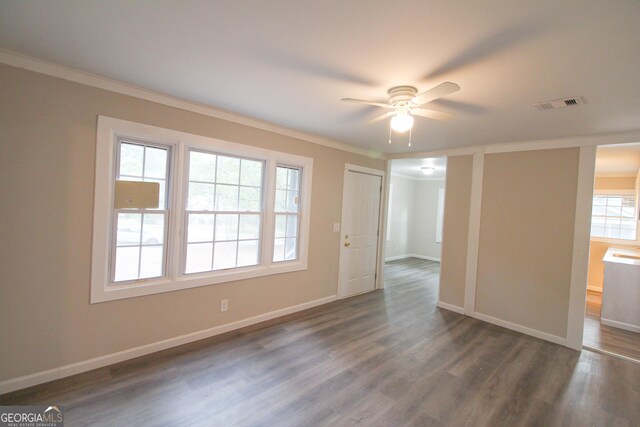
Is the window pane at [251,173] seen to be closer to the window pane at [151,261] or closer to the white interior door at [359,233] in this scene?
the window pane at [151,261]

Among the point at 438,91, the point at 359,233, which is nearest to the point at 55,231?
the point at 438,91

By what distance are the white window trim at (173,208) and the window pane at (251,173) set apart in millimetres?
91

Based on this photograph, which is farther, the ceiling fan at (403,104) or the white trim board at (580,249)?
the white trim board at (580,249)

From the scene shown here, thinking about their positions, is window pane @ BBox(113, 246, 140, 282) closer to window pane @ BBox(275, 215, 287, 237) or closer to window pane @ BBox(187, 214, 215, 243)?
window pane @ BBox(187, 214, 215, 243)

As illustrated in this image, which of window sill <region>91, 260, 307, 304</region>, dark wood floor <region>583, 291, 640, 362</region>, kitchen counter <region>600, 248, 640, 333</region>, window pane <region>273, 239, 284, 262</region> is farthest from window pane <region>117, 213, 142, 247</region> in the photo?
kitchen counter <region>600, 248, 640, 333</region>

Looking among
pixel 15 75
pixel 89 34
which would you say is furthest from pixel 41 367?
pixel 89 34

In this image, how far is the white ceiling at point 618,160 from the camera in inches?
142

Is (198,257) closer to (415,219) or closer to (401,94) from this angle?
(401,94)

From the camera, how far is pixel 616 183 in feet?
18.6

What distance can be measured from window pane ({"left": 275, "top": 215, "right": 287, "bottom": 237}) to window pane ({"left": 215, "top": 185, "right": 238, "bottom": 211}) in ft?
2.10

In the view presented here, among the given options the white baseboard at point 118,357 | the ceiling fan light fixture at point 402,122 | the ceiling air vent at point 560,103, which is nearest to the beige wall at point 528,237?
the ceiling air vent at point 560,103

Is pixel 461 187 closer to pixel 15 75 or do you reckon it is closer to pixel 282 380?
pixel 282 380

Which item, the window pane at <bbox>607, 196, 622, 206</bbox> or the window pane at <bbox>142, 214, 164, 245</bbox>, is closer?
the window pane at <bbox>142, 214, 164, 245</bbox>

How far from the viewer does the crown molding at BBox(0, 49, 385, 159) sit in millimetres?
2041
